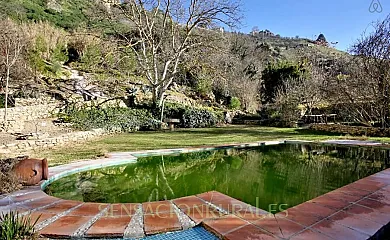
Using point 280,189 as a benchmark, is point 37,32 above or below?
above

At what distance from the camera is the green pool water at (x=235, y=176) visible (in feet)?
12.4

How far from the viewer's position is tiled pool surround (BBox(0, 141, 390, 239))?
2.29 meters

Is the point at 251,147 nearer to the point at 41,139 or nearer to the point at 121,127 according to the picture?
the point at 41,139

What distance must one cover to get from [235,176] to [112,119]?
9.85 metres

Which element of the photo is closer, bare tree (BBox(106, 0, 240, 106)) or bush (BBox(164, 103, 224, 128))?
bare tree (BBox(106, 0, 240, 106))

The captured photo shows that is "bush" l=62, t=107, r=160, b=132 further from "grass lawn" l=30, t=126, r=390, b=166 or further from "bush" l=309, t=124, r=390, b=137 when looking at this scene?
"bush" l=309, t=124, r=390, b=137

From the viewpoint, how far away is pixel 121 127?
13.2m

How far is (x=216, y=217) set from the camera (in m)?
2.61

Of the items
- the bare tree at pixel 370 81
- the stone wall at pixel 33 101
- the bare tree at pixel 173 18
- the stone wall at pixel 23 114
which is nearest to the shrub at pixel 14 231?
the stone wall at pixel 23 114

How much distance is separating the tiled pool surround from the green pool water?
0.48 meters

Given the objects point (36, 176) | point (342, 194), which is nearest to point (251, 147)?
point (342, 194)

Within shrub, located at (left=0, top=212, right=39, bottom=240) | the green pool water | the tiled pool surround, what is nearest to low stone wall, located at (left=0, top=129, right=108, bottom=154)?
the green pool water

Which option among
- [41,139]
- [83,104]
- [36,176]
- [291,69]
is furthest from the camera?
[291,69]

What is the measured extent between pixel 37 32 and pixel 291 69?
710 inches
